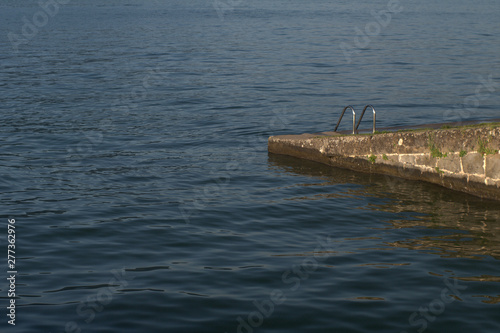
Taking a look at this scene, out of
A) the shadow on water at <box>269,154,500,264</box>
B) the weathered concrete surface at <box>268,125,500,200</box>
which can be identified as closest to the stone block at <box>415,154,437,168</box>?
the weathered concrete surface at <box>268,125,500,200</box>

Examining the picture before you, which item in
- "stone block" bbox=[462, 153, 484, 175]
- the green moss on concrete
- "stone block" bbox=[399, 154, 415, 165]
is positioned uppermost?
the green moss on concrete

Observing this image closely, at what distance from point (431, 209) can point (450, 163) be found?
1185 millimetres

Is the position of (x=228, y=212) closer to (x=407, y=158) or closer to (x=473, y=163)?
(x=407, y=158)

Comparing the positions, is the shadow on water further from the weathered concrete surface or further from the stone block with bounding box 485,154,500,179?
the stone block with bounding box 485,154,500,179

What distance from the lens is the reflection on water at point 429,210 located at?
34.2 feet

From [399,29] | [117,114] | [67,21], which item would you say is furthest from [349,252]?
[67,21]

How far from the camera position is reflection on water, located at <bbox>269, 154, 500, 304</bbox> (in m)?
10.4

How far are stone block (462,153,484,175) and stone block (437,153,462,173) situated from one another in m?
0.14

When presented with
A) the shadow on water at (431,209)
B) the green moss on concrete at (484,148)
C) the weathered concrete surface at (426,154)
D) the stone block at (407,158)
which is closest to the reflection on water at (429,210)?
the shadow on water at (431,209)

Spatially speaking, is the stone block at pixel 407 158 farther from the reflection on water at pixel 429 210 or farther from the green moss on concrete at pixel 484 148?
the green moss on concrete at pixel 484 148

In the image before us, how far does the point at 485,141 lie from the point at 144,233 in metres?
6.43

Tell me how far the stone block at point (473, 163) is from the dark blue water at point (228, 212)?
55 cm

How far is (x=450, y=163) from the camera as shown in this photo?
42.9 ft

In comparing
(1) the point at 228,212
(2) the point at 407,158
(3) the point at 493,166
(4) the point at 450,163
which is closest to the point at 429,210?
(4) the point at 450,163
